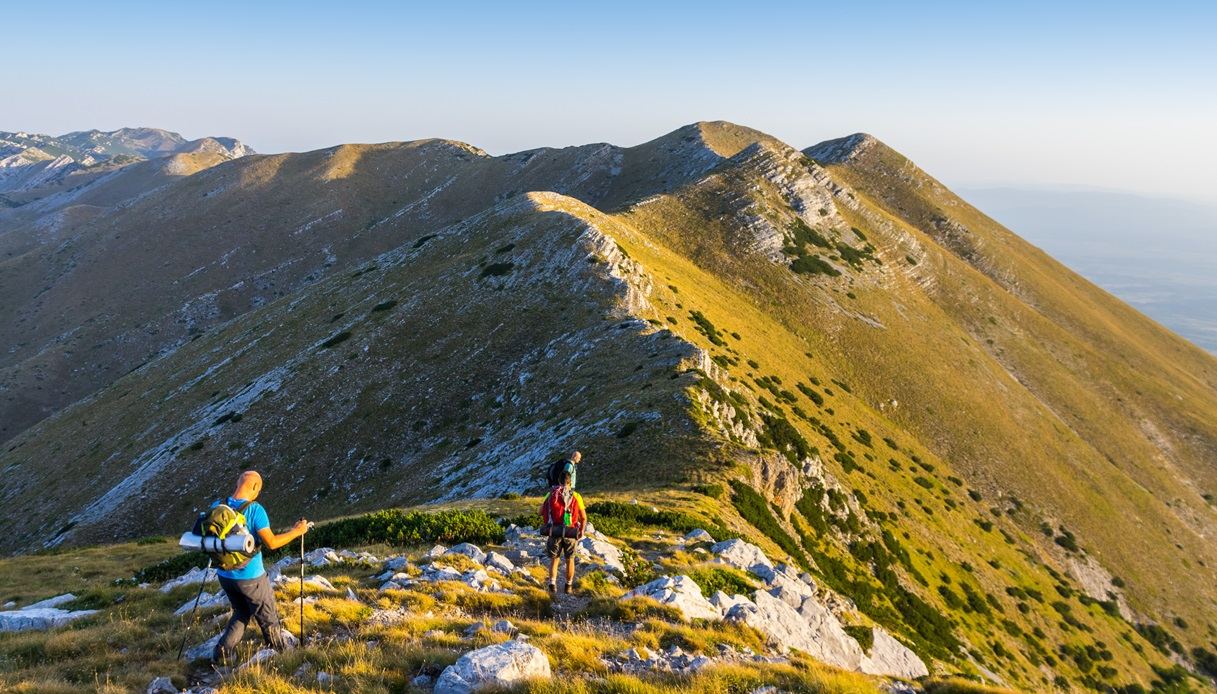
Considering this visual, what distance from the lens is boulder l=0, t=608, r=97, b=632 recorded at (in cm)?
1220

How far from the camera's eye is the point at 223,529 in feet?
29.8

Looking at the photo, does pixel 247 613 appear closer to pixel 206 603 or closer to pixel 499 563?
pixel 206 603

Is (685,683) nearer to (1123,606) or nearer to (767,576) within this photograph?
(767,576)

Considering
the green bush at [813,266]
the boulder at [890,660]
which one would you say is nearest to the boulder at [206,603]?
the boulder at [890,660]

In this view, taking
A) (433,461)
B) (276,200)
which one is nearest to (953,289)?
(433,461)

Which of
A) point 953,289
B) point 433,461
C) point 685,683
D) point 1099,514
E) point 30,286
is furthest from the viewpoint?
point 30,286

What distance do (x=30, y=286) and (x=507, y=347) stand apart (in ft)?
449

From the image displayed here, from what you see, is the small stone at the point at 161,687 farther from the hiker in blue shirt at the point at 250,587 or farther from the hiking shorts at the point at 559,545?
the hiking shorts at the point at 559,545

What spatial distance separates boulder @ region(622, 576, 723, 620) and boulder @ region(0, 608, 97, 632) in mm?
12612

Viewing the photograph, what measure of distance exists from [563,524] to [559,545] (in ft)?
2.05

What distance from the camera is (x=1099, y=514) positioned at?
2384 inches

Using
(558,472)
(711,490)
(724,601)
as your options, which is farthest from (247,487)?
(711,490)

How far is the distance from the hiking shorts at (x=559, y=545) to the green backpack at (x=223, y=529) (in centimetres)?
723

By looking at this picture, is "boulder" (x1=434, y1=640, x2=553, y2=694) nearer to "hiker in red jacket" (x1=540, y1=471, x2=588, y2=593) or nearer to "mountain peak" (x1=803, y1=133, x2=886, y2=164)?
"hiker in red jacket" (x1=540, y1=471, x2=588, y2=593)
